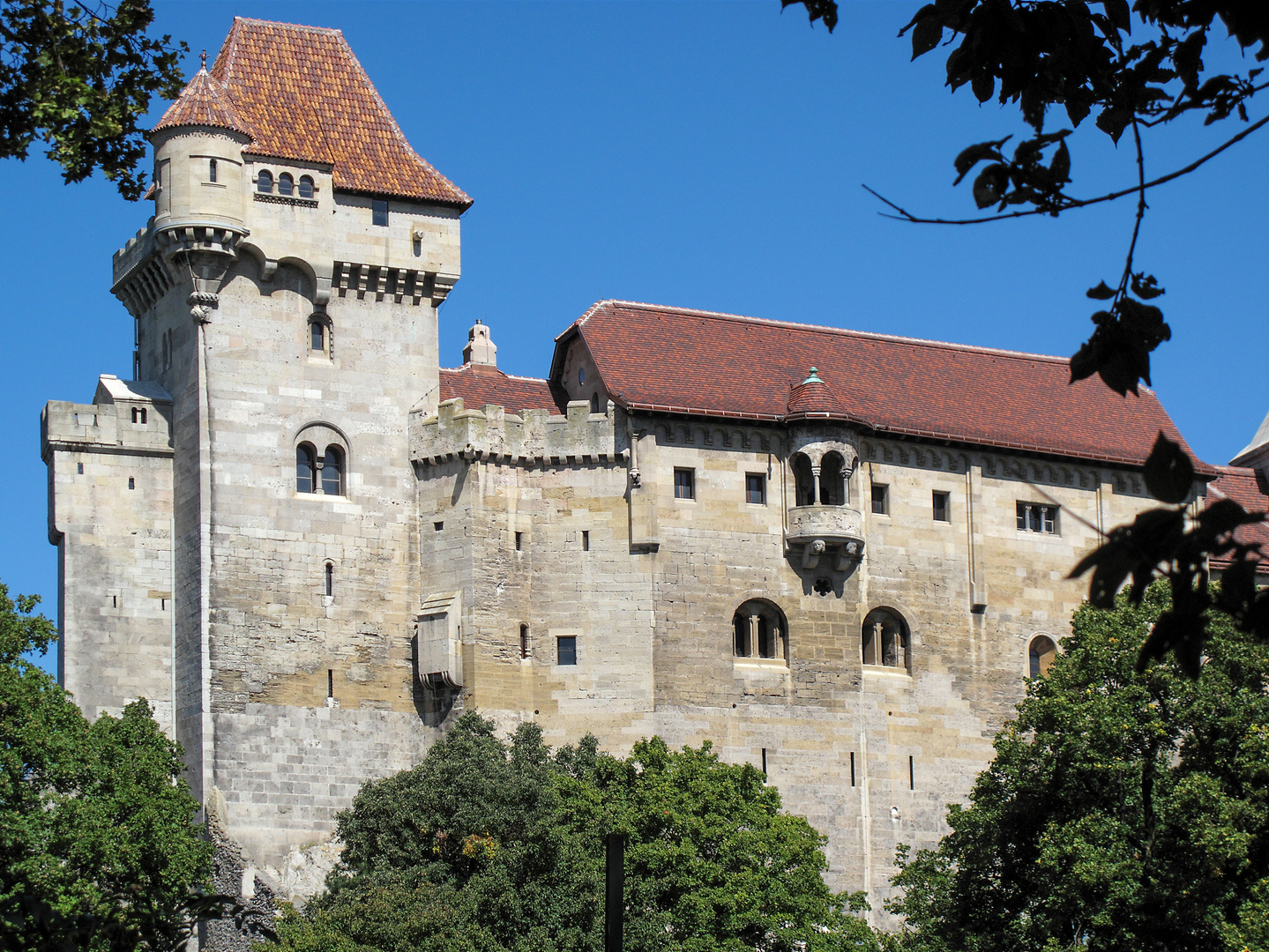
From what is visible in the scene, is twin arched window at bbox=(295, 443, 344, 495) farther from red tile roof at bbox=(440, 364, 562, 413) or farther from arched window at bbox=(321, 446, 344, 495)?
red tile roof at bbox=(440, 364, 562, 413)

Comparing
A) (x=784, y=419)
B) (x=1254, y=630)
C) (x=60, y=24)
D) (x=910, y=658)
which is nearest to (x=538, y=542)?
(x=784, y=419)

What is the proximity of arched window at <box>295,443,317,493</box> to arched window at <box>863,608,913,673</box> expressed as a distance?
16346 mm

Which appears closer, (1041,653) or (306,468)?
(306,468)

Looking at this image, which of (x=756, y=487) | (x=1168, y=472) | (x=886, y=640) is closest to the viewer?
(x=1168, y=472)

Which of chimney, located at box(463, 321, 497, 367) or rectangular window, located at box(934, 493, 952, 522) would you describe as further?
chimney, located at box(463, 321, 497, 367)

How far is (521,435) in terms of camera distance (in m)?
55.4

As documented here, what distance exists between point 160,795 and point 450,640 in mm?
10090

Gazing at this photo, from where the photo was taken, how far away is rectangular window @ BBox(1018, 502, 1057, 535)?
60.3 meters

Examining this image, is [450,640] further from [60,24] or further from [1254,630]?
[1254,630]

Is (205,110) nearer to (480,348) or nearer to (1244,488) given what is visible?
(480,348)

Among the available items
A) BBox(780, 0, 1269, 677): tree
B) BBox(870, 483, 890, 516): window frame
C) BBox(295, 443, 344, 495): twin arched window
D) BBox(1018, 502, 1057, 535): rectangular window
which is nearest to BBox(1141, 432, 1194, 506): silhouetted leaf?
BBox(780, 0, 1269, 677): tree

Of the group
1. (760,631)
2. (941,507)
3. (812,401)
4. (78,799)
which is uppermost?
(812,401)

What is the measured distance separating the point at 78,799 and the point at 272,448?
13590 millimetres

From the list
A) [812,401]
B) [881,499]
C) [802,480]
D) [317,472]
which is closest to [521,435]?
[317,472]
